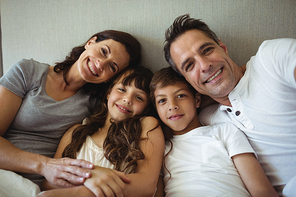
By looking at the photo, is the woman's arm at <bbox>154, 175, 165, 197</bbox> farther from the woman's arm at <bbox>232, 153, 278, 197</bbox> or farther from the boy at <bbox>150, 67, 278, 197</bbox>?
the woman's arm at <bbox>232, 153, 278, 197</bbox>

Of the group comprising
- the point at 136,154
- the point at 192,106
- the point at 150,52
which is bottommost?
the point at 136,154

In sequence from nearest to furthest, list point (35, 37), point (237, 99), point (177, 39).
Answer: point (237, 99), point (177, 39), point (35, 37)

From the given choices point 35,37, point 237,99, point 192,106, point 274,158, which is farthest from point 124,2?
point 274,158

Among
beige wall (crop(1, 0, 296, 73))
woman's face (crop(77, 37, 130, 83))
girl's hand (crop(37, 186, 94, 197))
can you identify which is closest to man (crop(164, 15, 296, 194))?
beige wall (crop(1, 0, 296, 73))

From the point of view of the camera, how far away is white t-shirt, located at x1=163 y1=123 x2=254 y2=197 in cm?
94

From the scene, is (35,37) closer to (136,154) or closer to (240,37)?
(136,154)

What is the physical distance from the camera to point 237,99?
1.05m

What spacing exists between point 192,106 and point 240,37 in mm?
576

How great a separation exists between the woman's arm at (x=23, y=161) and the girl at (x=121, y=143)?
9cm

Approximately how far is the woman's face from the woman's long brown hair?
0.26 feet

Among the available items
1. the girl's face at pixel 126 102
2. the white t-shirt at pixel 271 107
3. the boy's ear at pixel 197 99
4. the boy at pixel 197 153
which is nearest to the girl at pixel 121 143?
the girl's face at pixel 126 102

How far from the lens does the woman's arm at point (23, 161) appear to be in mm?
914

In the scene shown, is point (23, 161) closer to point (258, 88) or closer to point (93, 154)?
point (93, 154)

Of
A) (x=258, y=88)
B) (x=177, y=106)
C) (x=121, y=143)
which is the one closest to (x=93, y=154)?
(x=121, y=143)
